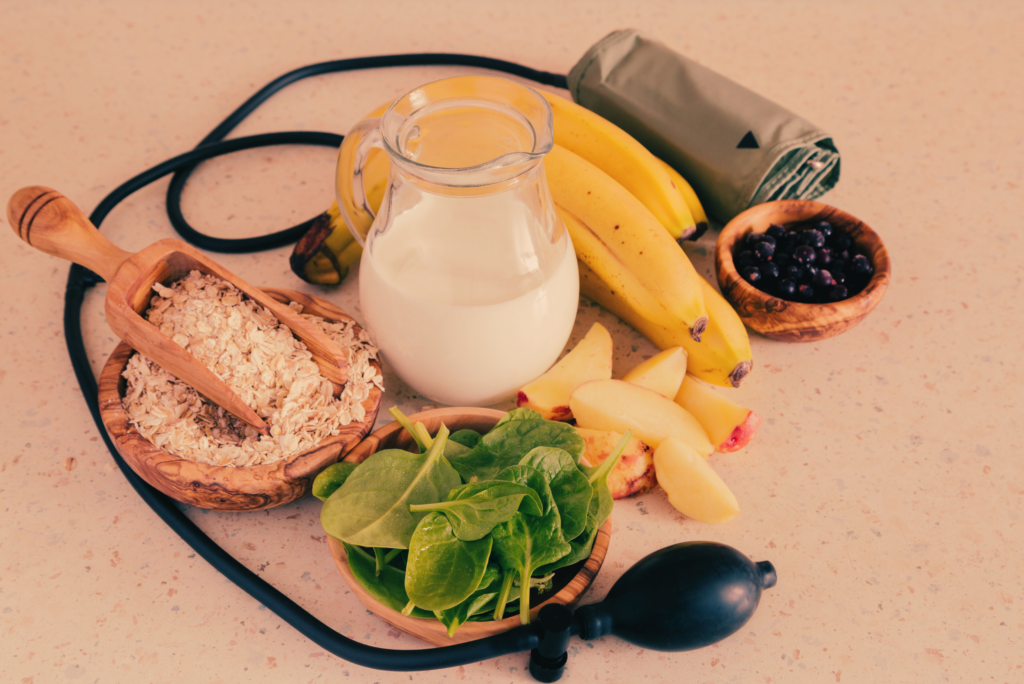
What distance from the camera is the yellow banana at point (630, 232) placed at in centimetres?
52

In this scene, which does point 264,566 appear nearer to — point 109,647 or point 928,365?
point 109,647

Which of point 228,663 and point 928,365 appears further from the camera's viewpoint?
point 928,365

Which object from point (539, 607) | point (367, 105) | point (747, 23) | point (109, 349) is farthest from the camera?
point (747, 23)

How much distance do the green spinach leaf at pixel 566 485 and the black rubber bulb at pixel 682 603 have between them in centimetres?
5

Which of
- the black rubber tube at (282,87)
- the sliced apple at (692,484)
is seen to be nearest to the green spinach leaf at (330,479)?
the sliced apple at (692,484)

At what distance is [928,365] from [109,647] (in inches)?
26.8

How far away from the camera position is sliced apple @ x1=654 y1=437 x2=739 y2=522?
47cm

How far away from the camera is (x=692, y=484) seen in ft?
1.54

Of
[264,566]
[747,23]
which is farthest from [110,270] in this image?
[747,23]

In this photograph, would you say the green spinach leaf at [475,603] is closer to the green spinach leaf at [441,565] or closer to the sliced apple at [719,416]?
the green spinach leaf at [441,565]

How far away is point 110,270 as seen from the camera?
0.45 meters

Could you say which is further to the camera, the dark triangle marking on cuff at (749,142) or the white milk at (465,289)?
the dark triangle marking on cuff at (749,142)

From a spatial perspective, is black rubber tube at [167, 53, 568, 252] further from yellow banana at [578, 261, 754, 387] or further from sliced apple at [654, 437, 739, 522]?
Result: sliced apple at [654, 437, 739, 522]

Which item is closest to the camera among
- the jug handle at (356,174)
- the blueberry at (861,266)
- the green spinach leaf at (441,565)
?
the green spinach leaf at (441,565)
